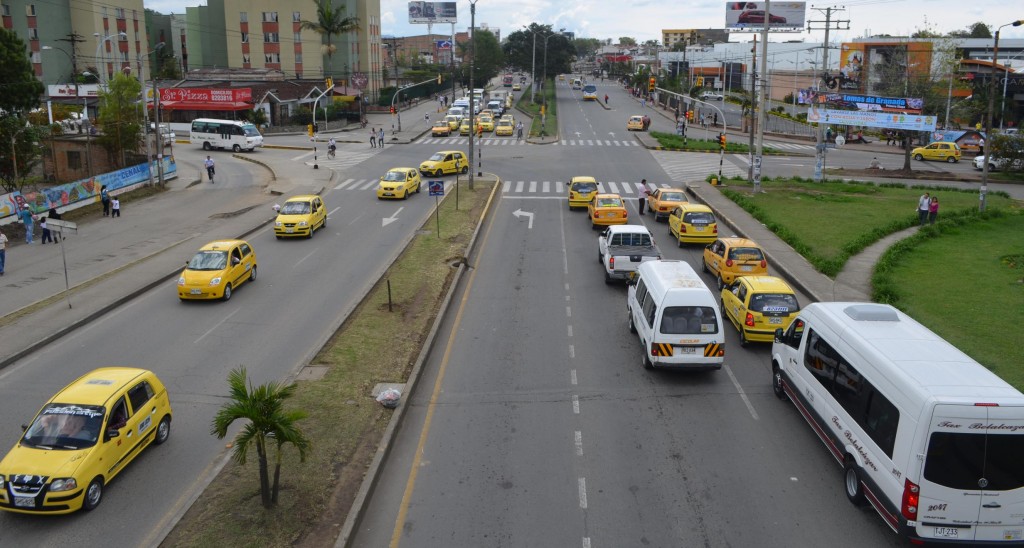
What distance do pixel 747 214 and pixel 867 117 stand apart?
21012 millimetres

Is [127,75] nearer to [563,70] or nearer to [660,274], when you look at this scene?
[660,274]

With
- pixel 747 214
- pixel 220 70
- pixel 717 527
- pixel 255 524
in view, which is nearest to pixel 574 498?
pixel 717 527

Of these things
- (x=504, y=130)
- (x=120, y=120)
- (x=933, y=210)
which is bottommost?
(x=933, y=210)

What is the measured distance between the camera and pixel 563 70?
12900 cm

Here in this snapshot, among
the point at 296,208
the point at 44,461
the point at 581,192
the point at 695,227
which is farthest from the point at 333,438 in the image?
the point at 581,192

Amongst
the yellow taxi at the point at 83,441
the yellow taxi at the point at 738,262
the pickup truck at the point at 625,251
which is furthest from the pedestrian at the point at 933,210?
the yellow taxi at the point at 83,441

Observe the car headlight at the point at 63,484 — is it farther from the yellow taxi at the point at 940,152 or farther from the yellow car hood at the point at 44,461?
the yellow taxi at the point at 940,152

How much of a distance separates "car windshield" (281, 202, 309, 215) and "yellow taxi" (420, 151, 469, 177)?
17488mm

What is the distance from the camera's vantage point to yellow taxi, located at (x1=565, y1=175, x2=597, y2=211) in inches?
1533

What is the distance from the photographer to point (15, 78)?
38.3m

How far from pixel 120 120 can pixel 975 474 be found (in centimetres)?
4889

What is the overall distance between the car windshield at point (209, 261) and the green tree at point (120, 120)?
2747cm

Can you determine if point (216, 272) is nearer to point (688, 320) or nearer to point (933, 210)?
point (688, 320)

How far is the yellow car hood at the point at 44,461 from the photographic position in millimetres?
11312
